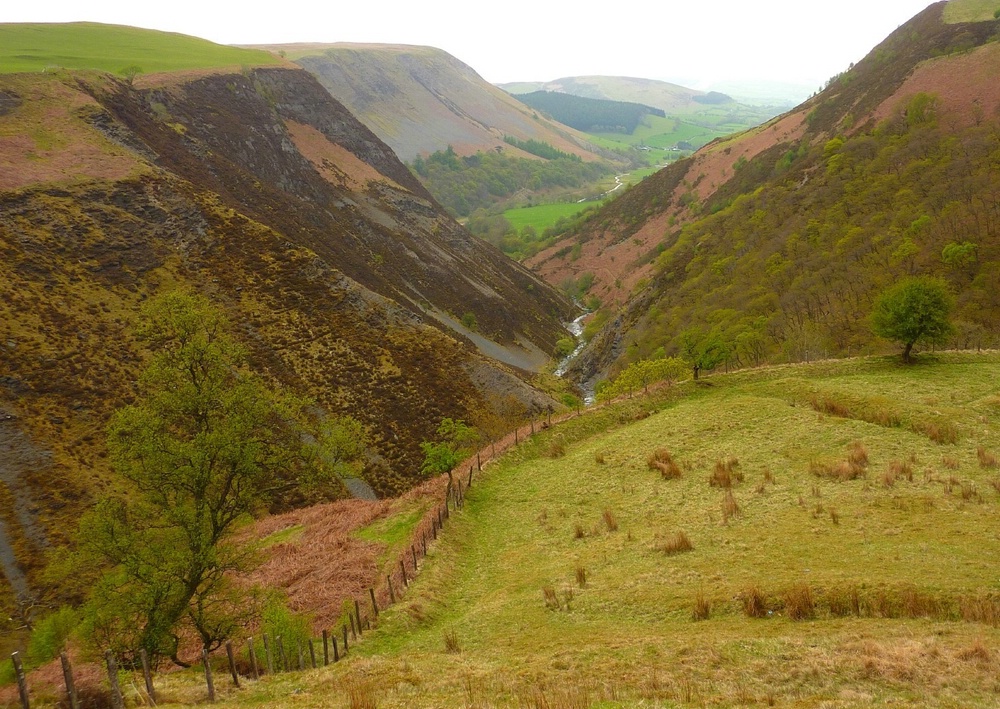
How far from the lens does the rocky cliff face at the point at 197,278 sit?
42375mm

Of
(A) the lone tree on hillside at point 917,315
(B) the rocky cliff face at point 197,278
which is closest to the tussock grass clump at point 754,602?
(A) the lone tree on hillside at point 917,315

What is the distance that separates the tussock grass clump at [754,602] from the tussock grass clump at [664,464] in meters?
13.0

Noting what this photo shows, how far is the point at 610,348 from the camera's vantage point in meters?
95.4

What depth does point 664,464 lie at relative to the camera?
103 ft

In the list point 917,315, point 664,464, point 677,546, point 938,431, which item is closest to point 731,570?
point 677,546

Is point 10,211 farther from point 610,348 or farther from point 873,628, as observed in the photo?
point 610,348

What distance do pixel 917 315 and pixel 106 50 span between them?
129 meters

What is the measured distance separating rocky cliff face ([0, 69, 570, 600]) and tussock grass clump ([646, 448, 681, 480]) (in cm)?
2707

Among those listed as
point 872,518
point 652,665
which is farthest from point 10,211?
point 872,518

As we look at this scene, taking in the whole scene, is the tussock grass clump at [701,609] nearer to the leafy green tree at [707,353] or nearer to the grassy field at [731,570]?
the grassy field at [731,570]

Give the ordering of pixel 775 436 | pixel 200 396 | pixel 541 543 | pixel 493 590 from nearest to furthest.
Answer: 1. pixel 200 396
2. pixel 493 590
3. pixel 541 543
4. pixel 775 436

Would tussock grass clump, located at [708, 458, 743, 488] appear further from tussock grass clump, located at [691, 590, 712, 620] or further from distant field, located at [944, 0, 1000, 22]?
distant field, located at [944, 0, 1000, 22]

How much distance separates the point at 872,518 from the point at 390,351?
2033 inches

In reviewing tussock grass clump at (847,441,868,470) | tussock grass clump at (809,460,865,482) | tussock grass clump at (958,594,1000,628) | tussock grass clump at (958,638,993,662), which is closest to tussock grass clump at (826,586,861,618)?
tussock grass clump at (958,594,1000,628)
